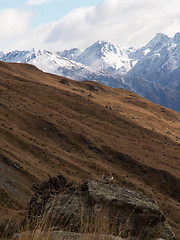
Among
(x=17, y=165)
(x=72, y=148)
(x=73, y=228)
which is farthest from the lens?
(x=72, y=148)

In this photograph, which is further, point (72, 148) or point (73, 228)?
point (72, 148)

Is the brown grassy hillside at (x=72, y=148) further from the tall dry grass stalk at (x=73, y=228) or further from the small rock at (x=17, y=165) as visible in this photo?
the tall dry grass stalk at (x=73, y=228)

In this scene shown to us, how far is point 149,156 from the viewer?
54531 mm

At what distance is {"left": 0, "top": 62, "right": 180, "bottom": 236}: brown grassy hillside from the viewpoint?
32.9 m

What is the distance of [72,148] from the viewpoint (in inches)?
1949

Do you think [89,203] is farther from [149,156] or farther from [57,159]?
[149,156]

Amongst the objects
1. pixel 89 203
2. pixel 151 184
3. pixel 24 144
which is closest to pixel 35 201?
pixel 89 203

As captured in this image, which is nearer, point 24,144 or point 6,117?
point 24,144

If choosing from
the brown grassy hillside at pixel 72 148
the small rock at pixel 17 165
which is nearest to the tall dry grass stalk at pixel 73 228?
the brown grassy hillside at pixel 72 148

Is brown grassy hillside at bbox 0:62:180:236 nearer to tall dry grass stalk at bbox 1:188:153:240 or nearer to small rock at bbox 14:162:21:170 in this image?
small rock at bbox 14:162:21:170

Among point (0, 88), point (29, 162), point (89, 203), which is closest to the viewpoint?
point (89, 203)

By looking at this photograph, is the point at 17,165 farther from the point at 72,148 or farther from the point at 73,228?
the point at 73,228

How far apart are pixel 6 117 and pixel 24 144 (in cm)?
1080

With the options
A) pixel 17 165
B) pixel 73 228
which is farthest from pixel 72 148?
pixel 73 228
